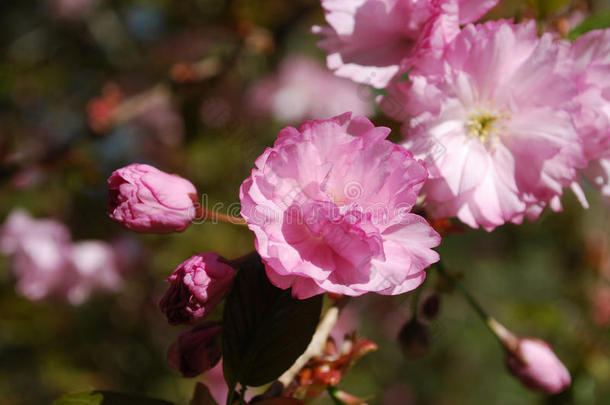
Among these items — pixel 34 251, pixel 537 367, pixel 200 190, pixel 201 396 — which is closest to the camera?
pixel 201 396

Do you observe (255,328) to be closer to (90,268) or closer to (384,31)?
(384,31)

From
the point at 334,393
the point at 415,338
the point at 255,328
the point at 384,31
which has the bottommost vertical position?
the point at 415,338

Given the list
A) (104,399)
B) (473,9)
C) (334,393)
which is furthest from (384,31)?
(104,399)

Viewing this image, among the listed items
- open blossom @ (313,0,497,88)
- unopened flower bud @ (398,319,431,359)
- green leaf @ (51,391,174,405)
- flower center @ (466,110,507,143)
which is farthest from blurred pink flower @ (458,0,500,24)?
green leaf @ (51,391,174,405)

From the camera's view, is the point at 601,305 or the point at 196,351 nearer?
the point at 196,351

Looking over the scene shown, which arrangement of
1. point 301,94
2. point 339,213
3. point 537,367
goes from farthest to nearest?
point 301,94, point 537,367, point 339,213

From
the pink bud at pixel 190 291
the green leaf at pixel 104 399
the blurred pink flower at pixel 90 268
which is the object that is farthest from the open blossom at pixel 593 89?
the blurred pink flower at pixel 90 268
